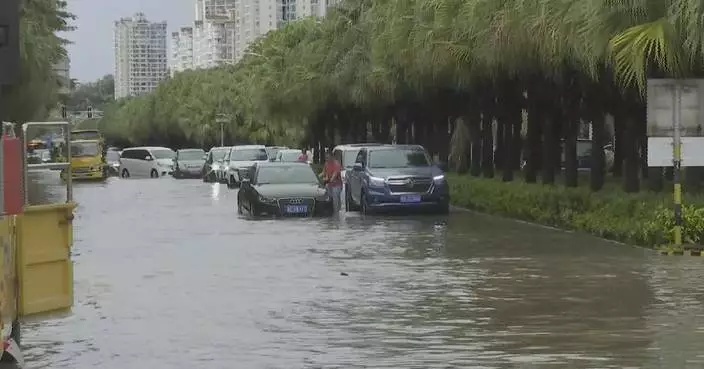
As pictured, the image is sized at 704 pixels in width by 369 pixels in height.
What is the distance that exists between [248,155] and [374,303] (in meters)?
44.3

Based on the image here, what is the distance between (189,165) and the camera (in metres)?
72.6

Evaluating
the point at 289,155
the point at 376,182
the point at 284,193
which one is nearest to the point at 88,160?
the point at 289,155

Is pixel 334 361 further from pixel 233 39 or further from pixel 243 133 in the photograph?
pixel 233 39

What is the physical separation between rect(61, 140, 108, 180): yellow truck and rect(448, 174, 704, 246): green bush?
3824 cm

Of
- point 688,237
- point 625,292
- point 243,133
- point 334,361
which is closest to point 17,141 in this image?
point 334,361

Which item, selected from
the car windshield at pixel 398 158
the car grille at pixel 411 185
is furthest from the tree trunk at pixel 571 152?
the car windshield at pixel 398 158

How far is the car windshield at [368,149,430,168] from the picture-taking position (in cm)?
3306

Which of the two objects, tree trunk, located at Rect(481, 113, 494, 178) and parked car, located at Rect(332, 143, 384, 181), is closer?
tree trunk, located at Rect(481, 113, 494, 178)

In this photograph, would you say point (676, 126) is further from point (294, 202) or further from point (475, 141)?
point (475, 141)

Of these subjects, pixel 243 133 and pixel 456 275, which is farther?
pixel 243 133

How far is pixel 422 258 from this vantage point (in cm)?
2075

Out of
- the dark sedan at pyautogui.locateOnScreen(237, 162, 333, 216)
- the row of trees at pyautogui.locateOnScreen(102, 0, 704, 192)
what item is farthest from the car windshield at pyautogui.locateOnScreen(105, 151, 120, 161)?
the dark sedan at pyautogui.locateOnScreen(237, 162, 333, 216)

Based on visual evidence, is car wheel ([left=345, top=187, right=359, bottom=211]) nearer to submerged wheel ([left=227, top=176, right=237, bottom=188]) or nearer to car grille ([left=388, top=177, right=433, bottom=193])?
car grille ([left=388, top=177, right=433, bottom=193])

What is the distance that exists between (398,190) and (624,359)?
20771 millimetres
